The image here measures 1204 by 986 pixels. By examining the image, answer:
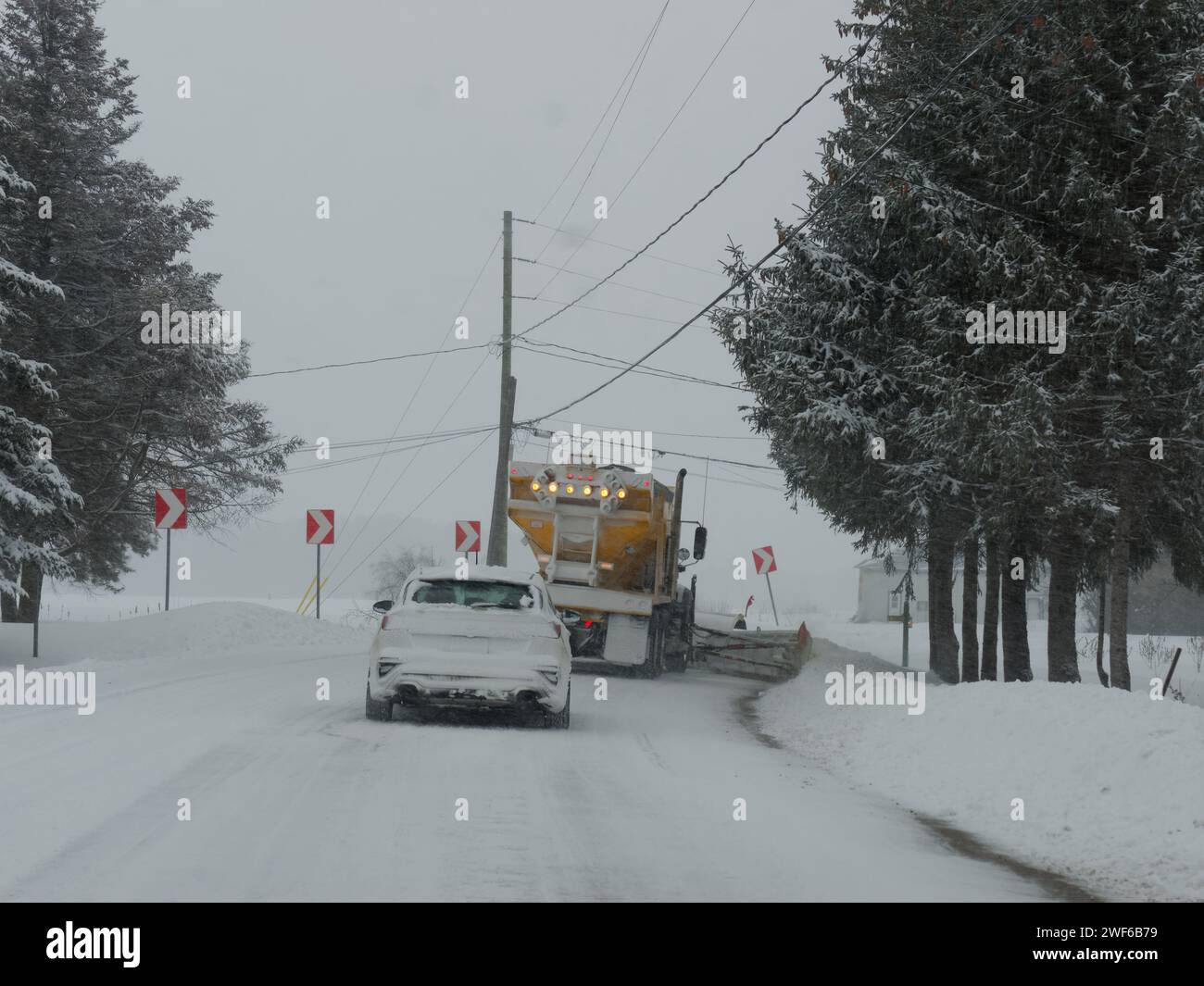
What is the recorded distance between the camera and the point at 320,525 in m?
28.4

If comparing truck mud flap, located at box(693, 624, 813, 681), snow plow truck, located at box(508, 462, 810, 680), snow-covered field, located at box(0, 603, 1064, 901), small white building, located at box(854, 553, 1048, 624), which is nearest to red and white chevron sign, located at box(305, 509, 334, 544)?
snow plow truck, located at box(508, 462, 810, 680)

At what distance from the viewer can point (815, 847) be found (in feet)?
25.4

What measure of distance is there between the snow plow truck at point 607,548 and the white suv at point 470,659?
8870 millimetres

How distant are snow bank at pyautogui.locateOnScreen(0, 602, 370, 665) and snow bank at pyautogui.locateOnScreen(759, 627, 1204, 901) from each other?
14957 millimetres

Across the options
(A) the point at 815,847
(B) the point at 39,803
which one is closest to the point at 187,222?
(B) the point at 39,803

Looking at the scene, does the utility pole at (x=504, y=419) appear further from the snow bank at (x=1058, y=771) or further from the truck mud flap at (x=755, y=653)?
the snow bank at (x=1058, y=771)

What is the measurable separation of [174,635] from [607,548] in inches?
375

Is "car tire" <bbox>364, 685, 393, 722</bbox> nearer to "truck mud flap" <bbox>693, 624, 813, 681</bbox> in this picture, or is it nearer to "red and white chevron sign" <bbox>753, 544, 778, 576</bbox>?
"truck mud flap" <bbox>693, 624, 813, 681</bbox>

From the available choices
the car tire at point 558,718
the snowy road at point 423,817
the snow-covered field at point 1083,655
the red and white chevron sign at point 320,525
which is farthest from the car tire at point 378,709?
the red and white chevron sign at point 320,525

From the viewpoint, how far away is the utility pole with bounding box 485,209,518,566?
3281 cm

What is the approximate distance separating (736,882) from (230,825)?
3.03 meters

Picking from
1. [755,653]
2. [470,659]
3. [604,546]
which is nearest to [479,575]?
[470,659]

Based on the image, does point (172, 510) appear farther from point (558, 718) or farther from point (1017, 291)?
point (1017, 291)

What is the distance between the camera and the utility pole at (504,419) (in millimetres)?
32812
